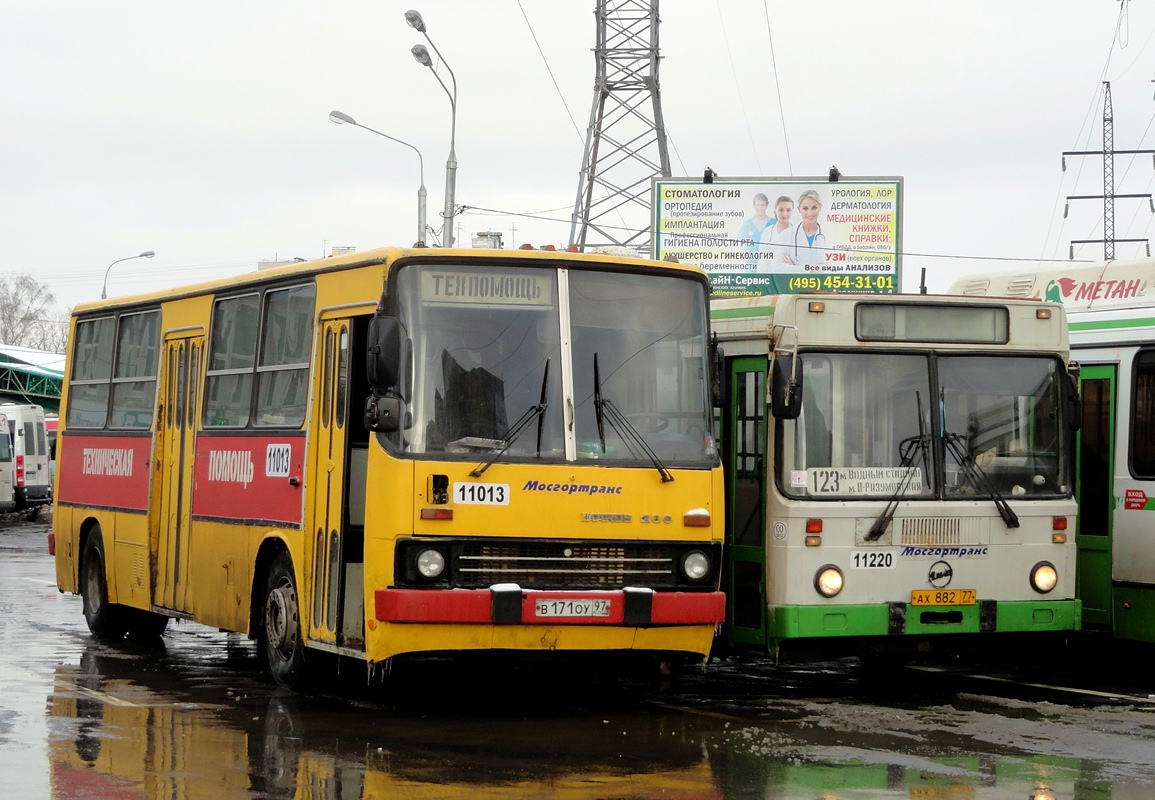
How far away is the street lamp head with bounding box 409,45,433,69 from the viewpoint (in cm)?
3425

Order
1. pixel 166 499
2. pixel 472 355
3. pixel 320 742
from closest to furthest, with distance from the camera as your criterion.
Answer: pixel 320 742 < pixel 472 355 < pixel 166 499

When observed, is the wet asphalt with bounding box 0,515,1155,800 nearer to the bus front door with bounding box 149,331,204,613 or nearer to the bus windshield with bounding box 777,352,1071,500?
the bus front door with bounding box 149,331,204,613

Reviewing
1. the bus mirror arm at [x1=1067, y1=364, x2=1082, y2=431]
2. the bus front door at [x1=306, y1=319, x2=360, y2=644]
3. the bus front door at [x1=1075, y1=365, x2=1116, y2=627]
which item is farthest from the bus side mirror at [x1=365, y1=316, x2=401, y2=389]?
the bus front door at [x1=1075, y1=365, x2=1116, y2=627]

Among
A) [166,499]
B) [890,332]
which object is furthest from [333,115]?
[890,332]

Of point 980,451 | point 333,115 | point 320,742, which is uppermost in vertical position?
point 333,115

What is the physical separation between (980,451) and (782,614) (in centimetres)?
187

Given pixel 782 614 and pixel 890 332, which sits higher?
pixel 890 332

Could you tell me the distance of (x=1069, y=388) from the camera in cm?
1328

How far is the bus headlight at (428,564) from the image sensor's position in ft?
36.0

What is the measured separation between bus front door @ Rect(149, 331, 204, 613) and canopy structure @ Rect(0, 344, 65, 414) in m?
64.8

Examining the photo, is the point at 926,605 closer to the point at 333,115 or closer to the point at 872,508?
the point at 872,508

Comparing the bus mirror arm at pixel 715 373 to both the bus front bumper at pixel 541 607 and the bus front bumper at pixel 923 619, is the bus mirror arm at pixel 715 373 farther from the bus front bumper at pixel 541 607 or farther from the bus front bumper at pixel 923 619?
the bus front bumper at pixel 923 619

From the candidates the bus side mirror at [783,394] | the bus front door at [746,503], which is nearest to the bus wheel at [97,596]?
the bus front door at [746,503]

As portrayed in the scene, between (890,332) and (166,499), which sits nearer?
(890,332)
